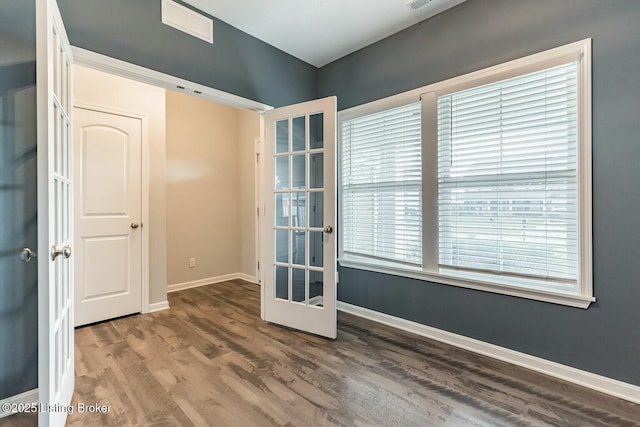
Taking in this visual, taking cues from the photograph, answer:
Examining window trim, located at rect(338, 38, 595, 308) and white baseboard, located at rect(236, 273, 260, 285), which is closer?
window trim, located at rect(338, 38, 595, 308)

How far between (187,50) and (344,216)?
82.9 inches

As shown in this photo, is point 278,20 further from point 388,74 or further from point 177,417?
point 177,417

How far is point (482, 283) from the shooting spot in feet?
7.47

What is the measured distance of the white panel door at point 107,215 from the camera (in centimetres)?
283

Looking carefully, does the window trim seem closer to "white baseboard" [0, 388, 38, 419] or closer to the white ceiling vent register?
the white ceiling vent register

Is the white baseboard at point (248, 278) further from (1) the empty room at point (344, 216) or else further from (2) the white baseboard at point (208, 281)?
(1) the empty room at point (344, 216)

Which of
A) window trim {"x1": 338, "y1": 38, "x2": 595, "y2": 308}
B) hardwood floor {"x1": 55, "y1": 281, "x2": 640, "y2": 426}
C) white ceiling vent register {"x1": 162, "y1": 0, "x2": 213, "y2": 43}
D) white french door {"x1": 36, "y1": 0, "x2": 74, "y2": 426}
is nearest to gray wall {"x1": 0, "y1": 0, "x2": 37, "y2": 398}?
white french door {"x1": 36, "y1": 0, "x2": 74, "y2": 426}

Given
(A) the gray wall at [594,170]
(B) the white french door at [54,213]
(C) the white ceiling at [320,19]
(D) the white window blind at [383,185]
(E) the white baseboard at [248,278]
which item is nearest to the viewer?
(B) the white french door at [54,213]

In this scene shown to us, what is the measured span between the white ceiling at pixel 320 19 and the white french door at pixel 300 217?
708mm

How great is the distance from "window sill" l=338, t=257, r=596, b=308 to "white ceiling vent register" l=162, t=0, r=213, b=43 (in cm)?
253

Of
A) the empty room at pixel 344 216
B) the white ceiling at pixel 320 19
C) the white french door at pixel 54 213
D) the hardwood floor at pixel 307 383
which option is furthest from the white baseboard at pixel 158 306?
the white ceiling at pixel 320 19

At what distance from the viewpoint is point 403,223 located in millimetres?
2785

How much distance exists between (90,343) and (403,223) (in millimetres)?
2900

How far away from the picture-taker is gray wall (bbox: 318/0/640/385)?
174cm
